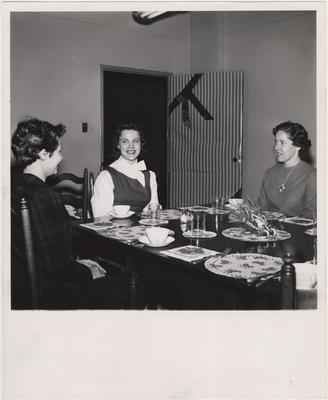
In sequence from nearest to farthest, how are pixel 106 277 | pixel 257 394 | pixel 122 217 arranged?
pixel 257 394
pixel 106 277
pixel 122 217

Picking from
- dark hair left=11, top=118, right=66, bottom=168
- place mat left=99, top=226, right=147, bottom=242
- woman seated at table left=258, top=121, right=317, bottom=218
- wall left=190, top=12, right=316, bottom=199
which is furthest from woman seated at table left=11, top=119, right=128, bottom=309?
wall left=190, top=12, right=316, bottom=199

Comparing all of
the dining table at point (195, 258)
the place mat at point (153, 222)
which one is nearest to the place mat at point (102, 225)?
the dining table at point (195, 258)

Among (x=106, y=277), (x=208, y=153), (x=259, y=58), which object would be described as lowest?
(x=106, y=277)

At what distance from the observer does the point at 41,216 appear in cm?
146

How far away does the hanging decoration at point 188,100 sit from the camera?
4586mm

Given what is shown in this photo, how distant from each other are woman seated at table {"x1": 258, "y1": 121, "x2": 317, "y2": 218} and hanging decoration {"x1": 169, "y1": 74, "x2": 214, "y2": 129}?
6.26 feet

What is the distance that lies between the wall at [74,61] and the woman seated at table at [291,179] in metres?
2.26

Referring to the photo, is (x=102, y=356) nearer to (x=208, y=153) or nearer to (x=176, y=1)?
(x=176, y=1)

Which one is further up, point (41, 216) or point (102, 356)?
point (41, 216)

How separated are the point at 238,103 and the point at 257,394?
3.55 m

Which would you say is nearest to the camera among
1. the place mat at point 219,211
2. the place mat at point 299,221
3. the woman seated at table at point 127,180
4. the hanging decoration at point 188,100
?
the place mat at point 299,221

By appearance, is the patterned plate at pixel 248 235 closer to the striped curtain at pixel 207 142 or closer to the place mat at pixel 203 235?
the place mat at pixel 203 235

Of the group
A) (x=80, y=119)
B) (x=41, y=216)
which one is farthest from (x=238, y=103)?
(x=41, y=216)

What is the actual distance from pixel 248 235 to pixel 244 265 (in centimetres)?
44
